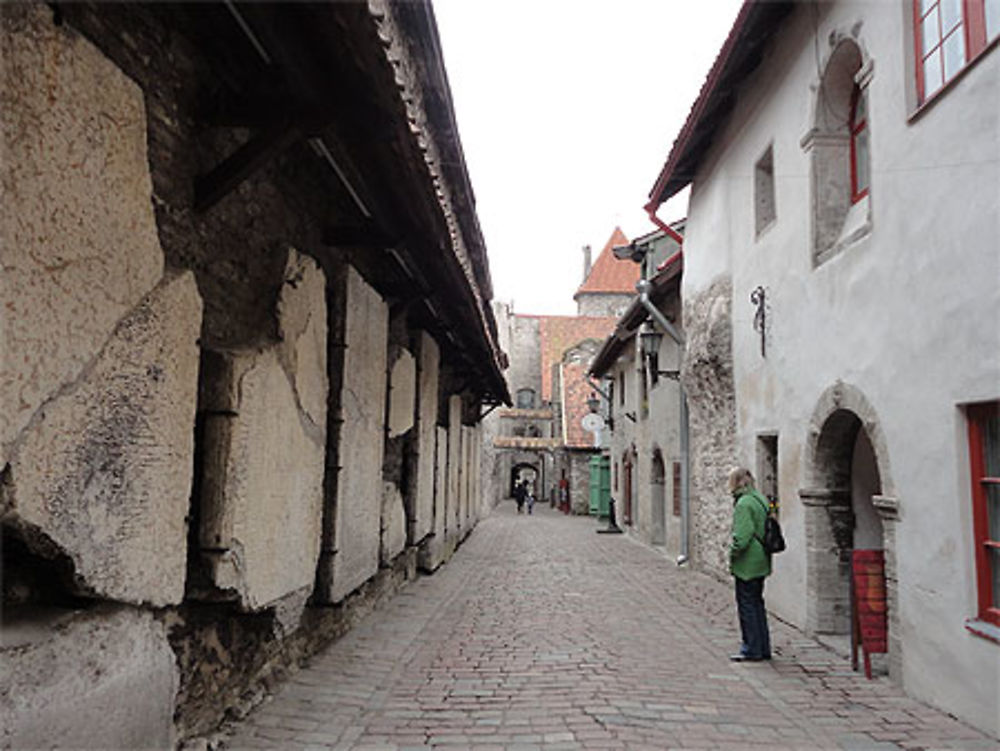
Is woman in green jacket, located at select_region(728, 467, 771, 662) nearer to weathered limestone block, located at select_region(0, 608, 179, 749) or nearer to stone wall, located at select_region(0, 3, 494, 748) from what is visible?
stone wall, located at select_region(0, 3, 494, 748)

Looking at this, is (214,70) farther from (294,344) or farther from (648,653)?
(648,653)

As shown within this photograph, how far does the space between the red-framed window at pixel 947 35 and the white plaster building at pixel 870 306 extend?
2 cm

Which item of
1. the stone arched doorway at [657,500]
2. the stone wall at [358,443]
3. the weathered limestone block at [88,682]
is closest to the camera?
the weathered limestone block at [88,682]

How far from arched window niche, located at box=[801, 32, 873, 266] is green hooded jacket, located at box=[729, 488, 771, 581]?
7.71ft

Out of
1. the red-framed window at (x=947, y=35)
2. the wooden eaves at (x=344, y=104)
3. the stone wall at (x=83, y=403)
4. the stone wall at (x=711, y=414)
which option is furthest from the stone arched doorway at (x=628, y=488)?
the stone wall at (x=83, y=403)

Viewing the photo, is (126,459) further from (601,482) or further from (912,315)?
(601,482)

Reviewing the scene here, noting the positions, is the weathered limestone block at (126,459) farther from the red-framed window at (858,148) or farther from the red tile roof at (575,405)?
the red tile roof at (575,405)

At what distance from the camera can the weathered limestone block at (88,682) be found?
8.09 ft

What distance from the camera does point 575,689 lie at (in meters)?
5.33

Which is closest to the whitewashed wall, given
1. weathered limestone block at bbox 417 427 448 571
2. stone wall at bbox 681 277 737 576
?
stone wall at bbox 681 277 737 576

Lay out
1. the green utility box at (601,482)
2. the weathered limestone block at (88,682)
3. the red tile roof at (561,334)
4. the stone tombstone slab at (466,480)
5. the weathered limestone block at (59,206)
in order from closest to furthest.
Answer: the weathered limestone block at (59,206), the weathered limestone block at (88,682), the stone tombstone slab at (466,480), the green utility box at (601,482), the red tile roof at (561,334)

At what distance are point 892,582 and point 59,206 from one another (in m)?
5.61

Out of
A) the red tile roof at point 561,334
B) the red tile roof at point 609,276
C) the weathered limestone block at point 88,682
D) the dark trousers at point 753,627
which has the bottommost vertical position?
the dark trousers at point 753,627

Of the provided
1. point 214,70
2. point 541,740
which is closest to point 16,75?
point 214,70
